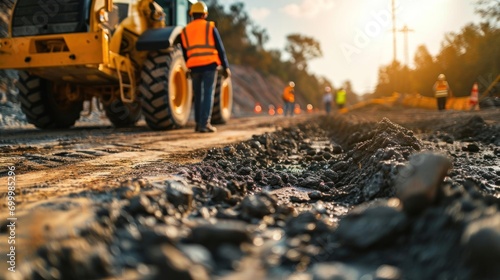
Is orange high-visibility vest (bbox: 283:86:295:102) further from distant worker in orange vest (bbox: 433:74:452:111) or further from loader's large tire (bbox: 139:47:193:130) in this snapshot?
loader's large tire (bbox: 139:47:193:130)

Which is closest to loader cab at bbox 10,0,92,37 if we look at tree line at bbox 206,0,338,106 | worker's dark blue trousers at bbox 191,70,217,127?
worker's dark blue trousers at bbox 191,70,217,127

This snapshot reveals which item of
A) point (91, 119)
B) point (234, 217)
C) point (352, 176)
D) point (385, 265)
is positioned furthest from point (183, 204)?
point (91, 119)

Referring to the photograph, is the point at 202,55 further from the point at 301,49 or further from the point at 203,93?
the point at 301,49

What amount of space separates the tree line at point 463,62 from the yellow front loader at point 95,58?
2597 centimetres

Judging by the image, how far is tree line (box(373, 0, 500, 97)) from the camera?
2992 cm

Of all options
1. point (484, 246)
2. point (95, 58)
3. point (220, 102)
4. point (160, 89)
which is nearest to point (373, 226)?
point (484, 246)

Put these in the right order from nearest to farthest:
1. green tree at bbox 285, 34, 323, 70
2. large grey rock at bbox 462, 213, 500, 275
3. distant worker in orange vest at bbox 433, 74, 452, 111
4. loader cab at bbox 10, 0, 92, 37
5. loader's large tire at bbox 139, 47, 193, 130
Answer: large grey rock at bbox 462, 213, 500, 275, loader cab at bbox 10, 0, 92, 37, loader's large tire at bbox 139, 47, 193, 130, distant worker in orange vest at bbox 433, 74, 452, 111, green tree at bbox 285, 34, 323, 70

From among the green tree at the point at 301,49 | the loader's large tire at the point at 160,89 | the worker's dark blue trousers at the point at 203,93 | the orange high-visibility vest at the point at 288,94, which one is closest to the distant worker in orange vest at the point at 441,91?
the orange high-visibility vest at the point at 288,94

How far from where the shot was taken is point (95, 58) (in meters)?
6.08

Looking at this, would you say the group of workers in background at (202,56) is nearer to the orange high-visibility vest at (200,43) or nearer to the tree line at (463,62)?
the orange high-visibility vest at (200,43)

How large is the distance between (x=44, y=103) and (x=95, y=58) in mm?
2297

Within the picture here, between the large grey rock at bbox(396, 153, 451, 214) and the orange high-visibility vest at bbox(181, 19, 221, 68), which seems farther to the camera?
the orange high-visibility vest at bbox(181, 19, 221, 68)

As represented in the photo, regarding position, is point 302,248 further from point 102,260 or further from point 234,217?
point 102,260

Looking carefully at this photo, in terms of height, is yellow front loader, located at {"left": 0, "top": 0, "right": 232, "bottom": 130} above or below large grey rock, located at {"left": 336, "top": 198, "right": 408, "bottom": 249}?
above
